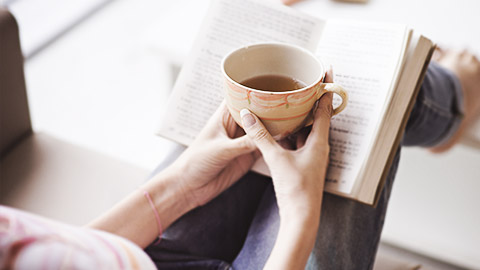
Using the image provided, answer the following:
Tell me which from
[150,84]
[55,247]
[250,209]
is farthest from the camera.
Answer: [150,84]

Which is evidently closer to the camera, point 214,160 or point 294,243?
point 294,243

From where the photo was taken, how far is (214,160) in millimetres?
638

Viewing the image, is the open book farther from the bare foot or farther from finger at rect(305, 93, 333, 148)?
the bare foot

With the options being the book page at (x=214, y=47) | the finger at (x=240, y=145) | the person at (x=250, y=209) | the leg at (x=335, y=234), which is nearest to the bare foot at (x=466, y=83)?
the person at (x=250, y=209)

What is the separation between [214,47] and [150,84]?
954 mm

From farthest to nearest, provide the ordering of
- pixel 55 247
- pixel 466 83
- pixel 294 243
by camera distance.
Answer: pixel 466 83 < pixel 294 243 < pixel 55 247

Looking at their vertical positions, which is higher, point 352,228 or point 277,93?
point 277,93

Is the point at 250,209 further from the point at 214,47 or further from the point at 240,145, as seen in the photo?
the point at 214,47

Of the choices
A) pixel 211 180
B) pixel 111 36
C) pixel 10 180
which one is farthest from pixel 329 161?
pixel 111 36

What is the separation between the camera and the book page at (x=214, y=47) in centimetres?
74

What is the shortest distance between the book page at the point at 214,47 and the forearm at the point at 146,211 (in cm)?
10

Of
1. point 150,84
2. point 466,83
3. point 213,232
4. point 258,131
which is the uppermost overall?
point 258,131

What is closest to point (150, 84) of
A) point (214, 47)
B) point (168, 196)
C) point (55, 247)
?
point (214, 47)

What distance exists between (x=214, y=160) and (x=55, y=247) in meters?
0.35
